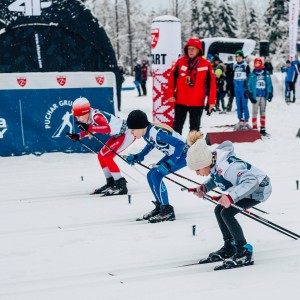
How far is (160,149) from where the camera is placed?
19.1 feet

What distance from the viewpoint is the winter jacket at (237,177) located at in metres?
4.09

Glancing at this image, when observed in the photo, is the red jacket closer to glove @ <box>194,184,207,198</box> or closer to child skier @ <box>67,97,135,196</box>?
child skier @ <box>67,97,135,196</box>

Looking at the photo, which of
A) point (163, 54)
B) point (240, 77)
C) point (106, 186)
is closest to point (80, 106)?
point (106, 186)

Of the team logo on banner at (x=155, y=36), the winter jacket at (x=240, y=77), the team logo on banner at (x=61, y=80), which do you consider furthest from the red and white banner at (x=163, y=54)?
the winter jacket at (x=240, y=77)

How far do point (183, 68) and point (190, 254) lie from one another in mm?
4753

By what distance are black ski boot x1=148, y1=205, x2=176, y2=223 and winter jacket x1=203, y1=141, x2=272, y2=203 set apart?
1452 millimetres

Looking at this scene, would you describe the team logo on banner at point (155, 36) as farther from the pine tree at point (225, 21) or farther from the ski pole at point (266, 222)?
the pine tree at point (225, 21)

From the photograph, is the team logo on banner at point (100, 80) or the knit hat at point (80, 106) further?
the team logo on banner at point (100, 80)

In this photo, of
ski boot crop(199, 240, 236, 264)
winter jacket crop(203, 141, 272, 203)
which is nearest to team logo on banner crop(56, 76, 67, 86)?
winter jacket crop(203, 141, 272, 203)

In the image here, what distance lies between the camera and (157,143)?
5.75 metres

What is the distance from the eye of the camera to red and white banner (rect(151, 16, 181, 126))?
32.4 ft

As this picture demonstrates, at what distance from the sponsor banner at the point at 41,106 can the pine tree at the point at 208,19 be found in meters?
48.0

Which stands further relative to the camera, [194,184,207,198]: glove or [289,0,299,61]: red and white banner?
[289,0,299,61]: red and white banner

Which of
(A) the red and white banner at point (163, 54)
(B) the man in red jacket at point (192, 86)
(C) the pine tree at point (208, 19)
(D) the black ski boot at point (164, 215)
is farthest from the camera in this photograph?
(C) the pine tree at point (208, 19)
